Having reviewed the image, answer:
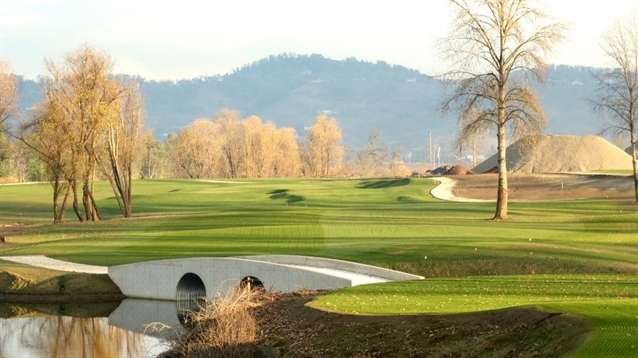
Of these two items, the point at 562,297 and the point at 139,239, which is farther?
the point at 139,239

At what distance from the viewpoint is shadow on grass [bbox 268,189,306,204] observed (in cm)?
8357

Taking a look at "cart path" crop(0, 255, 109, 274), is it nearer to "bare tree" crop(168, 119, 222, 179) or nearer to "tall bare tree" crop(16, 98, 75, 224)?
"tall bare tree" crop(16, 98, 75, 224)

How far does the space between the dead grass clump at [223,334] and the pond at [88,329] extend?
312cm

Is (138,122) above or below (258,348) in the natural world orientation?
above

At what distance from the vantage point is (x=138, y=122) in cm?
6962

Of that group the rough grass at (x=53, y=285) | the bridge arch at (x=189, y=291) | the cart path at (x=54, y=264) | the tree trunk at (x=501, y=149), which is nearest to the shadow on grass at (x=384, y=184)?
the tree trunk at (x=501, y=149)

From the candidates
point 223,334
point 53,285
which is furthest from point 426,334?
point 53,285

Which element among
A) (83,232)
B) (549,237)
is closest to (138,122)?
(83,232)

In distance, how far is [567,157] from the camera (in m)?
104

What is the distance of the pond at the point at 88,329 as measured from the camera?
3067cm

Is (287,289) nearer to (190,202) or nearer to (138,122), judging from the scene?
(138,122)

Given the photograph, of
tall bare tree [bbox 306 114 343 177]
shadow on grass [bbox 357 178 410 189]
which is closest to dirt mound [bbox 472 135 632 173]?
shadow on grass [bbox 357 178 410 189]

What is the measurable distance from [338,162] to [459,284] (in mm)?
144013

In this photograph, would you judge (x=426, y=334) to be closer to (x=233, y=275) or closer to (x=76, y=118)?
(x=233, y=275)
